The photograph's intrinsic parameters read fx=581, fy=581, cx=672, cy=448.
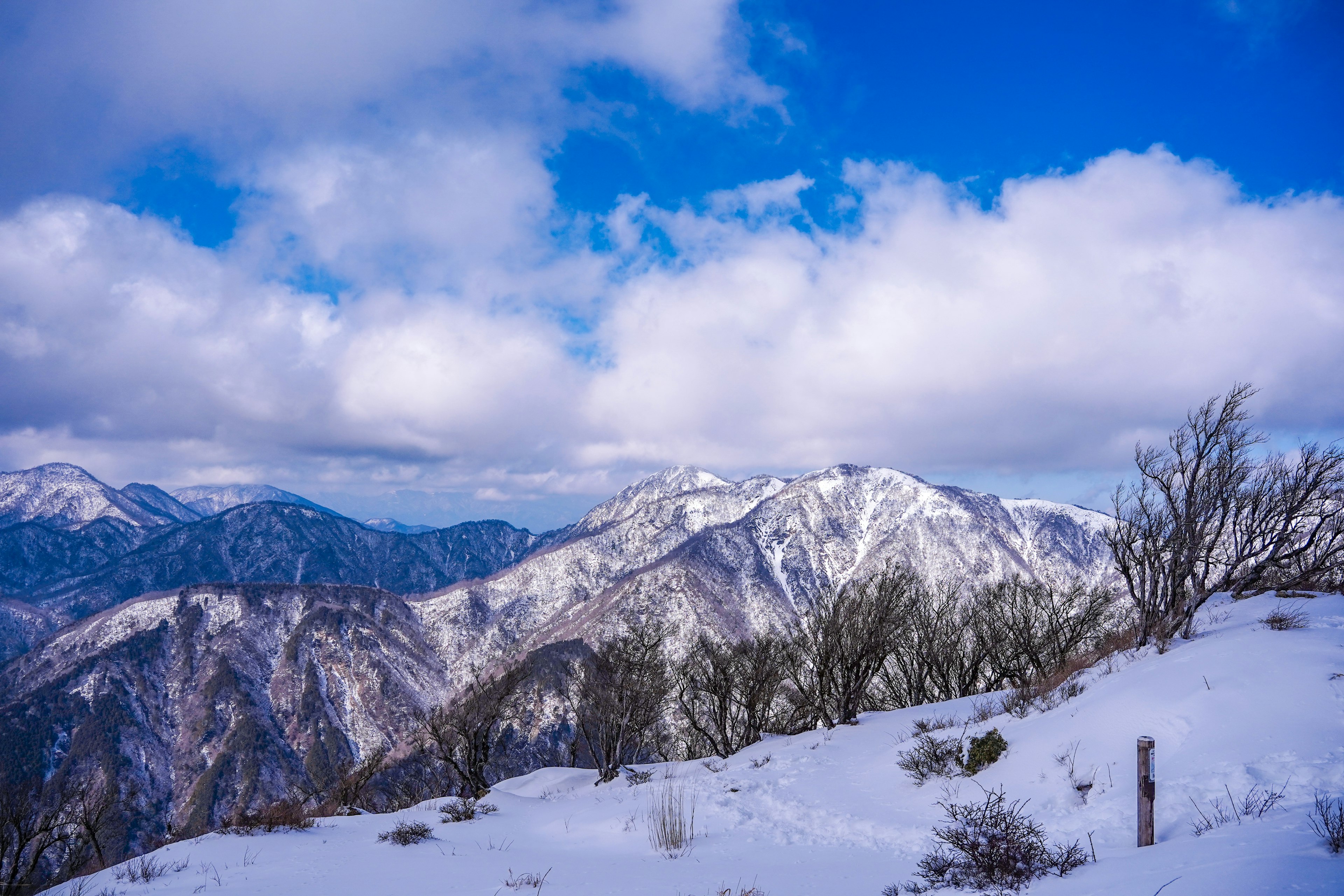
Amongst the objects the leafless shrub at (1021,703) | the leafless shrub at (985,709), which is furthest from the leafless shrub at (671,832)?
the leafless shrub at (985,709)

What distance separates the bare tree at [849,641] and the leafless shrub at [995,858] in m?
15.1

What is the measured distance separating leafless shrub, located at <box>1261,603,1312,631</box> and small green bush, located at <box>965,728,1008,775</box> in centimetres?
743

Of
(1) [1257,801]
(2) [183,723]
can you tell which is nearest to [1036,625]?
(1) [1257,801]

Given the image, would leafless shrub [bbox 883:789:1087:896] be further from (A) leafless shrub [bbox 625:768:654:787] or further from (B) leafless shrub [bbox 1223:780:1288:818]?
(A) leafless shrub [bbox 625:768:654:787]

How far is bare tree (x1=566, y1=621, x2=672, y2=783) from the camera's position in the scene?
87.6 feet

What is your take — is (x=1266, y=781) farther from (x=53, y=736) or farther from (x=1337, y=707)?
(x=53, y=736)

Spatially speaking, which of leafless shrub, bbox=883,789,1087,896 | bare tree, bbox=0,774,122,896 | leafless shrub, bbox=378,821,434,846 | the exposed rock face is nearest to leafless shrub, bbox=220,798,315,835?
leafless shrub, bbox=378,821,434,846

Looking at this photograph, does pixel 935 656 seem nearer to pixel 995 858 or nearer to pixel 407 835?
pixel 995 858

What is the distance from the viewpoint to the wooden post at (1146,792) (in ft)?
25.6

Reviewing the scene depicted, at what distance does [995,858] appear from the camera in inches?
301

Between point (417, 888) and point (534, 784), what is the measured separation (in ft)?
66.0

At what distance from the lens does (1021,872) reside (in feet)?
24.3

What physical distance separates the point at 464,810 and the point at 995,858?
40.2 ft

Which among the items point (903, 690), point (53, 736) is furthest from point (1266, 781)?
point (53, 736)
